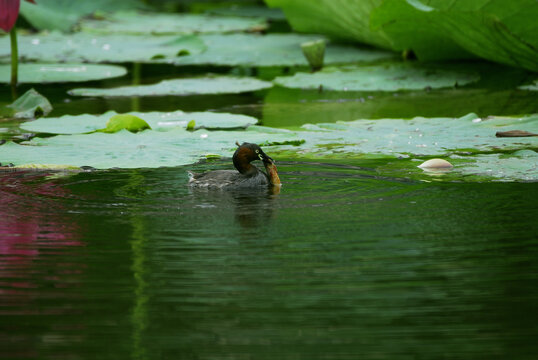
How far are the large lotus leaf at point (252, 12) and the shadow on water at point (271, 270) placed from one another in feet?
45.4

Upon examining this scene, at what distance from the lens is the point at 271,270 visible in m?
3.33

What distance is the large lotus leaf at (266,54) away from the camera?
34.9 feet

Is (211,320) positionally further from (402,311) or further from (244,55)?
(244,55)

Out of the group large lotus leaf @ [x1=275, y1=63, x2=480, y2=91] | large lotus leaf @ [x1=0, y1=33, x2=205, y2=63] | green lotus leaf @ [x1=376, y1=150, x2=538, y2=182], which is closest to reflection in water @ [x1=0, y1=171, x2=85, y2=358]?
green lotus leaf @ [x1=376, y1=150, x2=538, y2=182]

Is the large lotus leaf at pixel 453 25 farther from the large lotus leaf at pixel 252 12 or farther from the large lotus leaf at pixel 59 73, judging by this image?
the large lotus leaf at pixel 252 12

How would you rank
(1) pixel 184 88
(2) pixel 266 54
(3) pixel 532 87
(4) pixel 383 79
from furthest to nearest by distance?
(2) pixel 266 54
(4) pixel 383 79
(1) pixel 184 88
(3) pixel 532 87

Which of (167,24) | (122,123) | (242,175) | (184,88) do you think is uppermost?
(167,24)

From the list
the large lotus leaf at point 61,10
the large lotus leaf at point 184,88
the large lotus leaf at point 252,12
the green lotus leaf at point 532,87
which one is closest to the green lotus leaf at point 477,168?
the green lotus leaf at point 532,87

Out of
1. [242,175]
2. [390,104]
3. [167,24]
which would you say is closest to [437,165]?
[242,175]

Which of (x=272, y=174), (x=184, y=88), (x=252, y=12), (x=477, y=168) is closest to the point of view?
(x=272, y=174)

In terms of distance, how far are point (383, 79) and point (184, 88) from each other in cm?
194

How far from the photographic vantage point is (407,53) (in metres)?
10.3

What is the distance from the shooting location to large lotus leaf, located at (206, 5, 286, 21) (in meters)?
18.3

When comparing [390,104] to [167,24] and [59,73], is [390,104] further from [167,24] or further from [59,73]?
[167,24]
